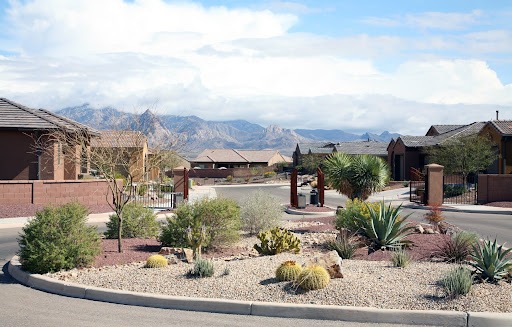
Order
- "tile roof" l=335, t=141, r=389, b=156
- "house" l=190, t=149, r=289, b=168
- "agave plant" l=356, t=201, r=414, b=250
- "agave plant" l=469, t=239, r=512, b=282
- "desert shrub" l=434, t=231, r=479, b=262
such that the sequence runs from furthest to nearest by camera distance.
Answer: "house" l=190, t=149, r=289, b=168, "tile roof" l=335, t=141, r=389, b=156, "agave plant" l=356, t=201, r=414, b=250, "desert shrub" l=434, t=231, r=479, b=262, "agave plant" l=469, t=239, r=512, b=282

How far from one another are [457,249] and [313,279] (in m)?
4.52

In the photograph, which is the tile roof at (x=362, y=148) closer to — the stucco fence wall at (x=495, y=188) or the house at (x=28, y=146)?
the stucco fence wall at (x=495, y=188)

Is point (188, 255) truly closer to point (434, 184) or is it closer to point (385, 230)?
point (385, 230)

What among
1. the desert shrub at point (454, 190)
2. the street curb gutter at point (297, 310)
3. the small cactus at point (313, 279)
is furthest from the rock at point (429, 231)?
the desert shrub at point (454, 190)

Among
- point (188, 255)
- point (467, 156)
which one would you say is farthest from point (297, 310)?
point (467, 156)

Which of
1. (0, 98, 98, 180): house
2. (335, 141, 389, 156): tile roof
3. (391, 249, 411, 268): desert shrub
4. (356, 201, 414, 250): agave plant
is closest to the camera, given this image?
(391, 249, 411, 268): desert shrub

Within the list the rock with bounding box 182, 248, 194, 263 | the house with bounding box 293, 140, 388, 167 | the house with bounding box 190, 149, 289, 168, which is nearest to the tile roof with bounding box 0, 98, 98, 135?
the rock with bounding box 182, 248, 194, 263

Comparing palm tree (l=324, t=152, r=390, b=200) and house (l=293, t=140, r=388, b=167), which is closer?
palm tree (l=324, t=152, r=390, b=200)

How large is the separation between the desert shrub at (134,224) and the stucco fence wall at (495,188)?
78.8 feet

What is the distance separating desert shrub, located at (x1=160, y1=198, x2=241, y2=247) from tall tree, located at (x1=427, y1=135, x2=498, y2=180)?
98.0 ft

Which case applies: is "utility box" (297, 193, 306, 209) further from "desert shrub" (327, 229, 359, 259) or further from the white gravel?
the white gravel

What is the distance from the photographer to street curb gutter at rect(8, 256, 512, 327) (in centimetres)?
906

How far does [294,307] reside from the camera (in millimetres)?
9609

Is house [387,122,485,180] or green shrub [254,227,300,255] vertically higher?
house [387,122,485,180]
